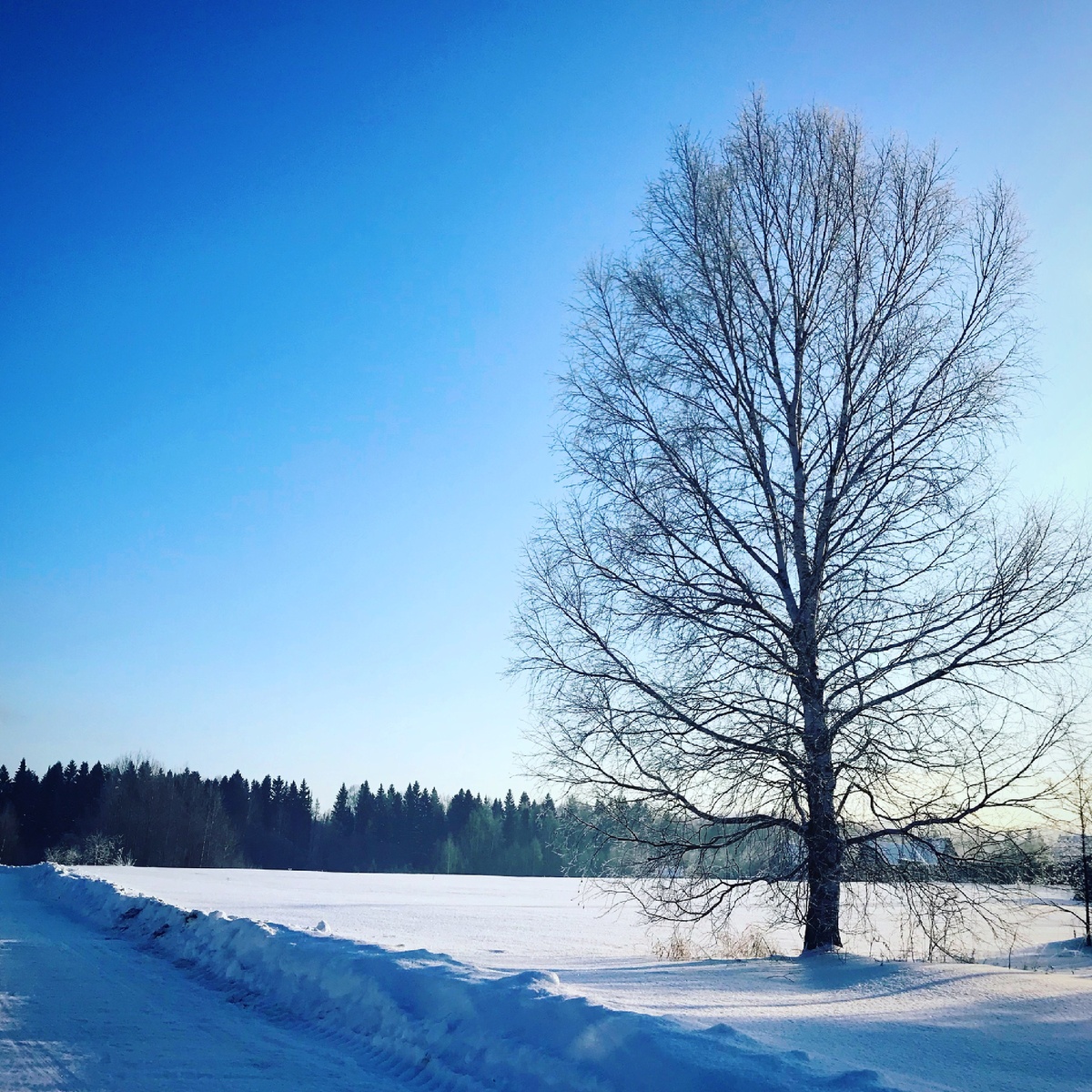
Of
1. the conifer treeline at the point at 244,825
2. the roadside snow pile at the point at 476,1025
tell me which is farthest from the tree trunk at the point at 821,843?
the conifer treeline at the point at 244,825

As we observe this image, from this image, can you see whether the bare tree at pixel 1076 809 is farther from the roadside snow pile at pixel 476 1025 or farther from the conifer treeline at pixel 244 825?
the conifer treeline at pixel 244 825

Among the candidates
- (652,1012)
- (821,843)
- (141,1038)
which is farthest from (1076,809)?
(141,1038)

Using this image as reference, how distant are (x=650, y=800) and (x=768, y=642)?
2170mm

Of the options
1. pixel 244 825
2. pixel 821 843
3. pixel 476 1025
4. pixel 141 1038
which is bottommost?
pixel 244 825

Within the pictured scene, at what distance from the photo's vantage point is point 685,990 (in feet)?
20.6

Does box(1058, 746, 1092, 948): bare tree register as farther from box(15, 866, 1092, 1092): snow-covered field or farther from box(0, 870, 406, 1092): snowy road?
box(0, 870, 406, 1092): snowy road

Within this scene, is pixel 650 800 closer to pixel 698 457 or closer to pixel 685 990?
pixel 685 990

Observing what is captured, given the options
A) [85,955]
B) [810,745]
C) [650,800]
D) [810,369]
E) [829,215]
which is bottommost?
[85,955]

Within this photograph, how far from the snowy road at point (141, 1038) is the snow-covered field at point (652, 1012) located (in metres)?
0.40

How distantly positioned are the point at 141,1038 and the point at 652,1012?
3697mm

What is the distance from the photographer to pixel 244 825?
92.1 meters

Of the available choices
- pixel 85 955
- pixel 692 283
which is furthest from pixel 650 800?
pixel 85 955

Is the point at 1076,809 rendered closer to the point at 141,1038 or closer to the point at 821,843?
the point at 821,843

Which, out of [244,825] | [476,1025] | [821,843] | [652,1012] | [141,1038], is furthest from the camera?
[244,825]
